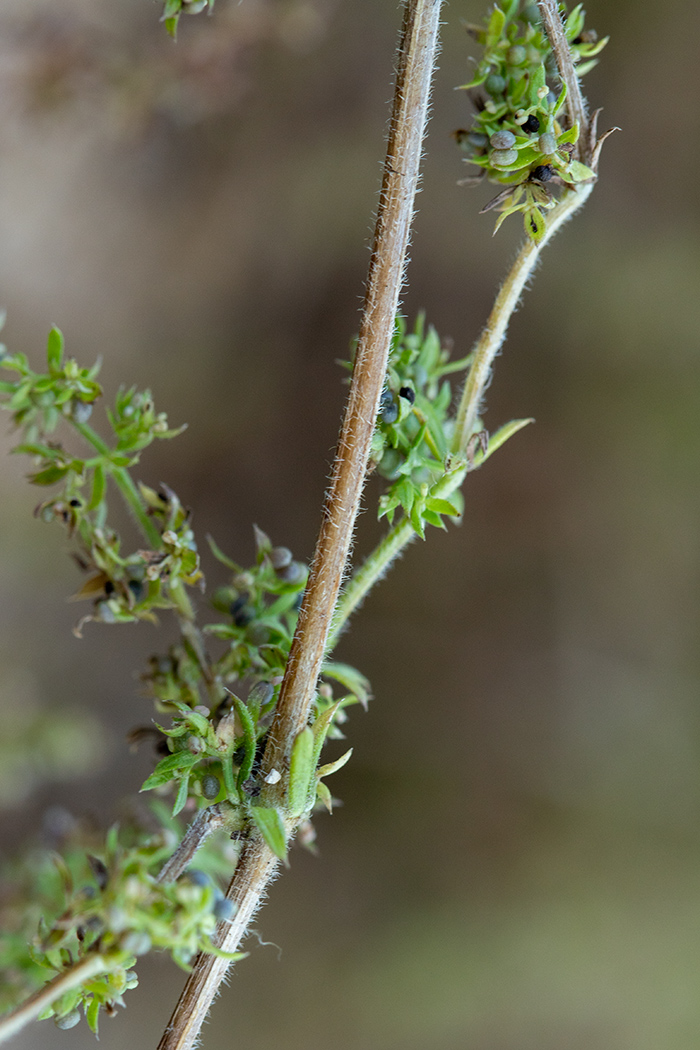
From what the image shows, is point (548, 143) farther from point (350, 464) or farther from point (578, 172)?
point (350, 464)

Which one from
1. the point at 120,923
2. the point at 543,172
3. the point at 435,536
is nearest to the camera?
the point at 120,923

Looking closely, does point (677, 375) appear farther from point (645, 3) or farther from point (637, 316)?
point (645, 3)

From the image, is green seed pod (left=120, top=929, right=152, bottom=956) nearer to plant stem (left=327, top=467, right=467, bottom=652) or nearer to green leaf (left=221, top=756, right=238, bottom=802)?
green leaf (left=221, top=756, right=238, bottom=802)

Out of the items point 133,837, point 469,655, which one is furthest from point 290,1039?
point 133,837

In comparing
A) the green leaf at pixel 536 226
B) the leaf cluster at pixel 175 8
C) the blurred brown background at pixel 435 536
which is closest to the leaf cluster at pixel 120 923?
the green leaf at pixel 536 226

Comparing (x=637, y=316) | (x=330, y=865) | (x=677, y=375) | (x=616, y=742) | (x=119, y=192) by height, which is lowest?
(x=330, y=865)

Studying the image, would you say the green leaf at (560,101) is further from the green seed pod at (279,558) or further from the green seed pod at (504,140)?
the green seed pod at (279,558)

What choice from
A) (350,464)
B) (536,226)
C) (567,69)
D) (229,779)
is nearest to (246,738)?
(229,779)
